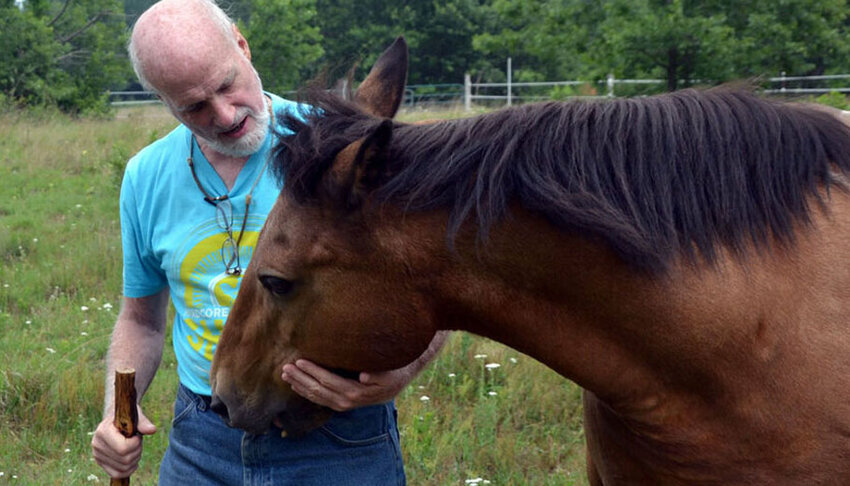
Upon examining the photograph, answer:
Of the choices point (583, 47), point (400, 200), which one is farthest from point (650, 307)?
point (583, 47)

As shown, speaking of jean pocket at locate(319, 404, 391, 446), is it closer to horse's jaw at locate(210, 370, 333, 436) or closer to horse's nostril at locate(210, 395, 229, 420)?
horse's jaw at locate(210, 370, 333, 436)

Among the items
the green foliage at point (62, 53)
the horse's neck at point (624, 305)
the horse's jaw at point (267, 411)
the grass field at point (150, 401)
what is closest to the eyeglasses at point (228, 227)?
the horse's jaw at point (267, 411)

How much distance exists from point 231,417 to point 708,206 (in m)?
1.31

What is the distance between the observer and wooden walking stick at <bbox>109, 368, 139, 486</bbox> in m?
2.32

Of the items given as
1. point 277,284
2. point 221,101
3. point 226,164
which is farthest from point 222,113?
point 277,284

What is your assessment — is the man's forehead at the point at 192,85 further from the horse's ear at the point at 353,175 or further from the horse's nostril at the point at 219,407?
the horse's nostril at the point at 219,407

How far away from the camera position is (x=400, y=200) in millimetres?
1920

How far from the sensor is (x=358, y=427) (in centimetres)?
250

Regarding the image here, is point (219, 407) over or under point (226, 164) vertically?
under

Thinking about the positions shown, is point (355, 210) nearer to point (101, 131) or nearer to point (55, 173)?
point (55, 173)

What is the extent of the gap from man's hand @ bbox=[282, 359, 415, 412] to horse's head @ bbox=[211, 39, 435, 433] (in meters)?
0.03

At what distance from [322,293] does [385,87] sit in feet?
2.35

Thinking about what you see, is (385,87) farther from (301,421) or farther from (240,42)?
(301,421)

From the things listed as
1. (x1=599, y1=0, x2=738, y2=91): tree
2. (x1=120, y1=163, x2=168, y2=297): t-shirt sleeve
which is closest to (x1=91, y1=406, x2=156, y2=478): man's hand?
(x1=120, y1=163, x2=168, y2=297): t-shirt sleeve
